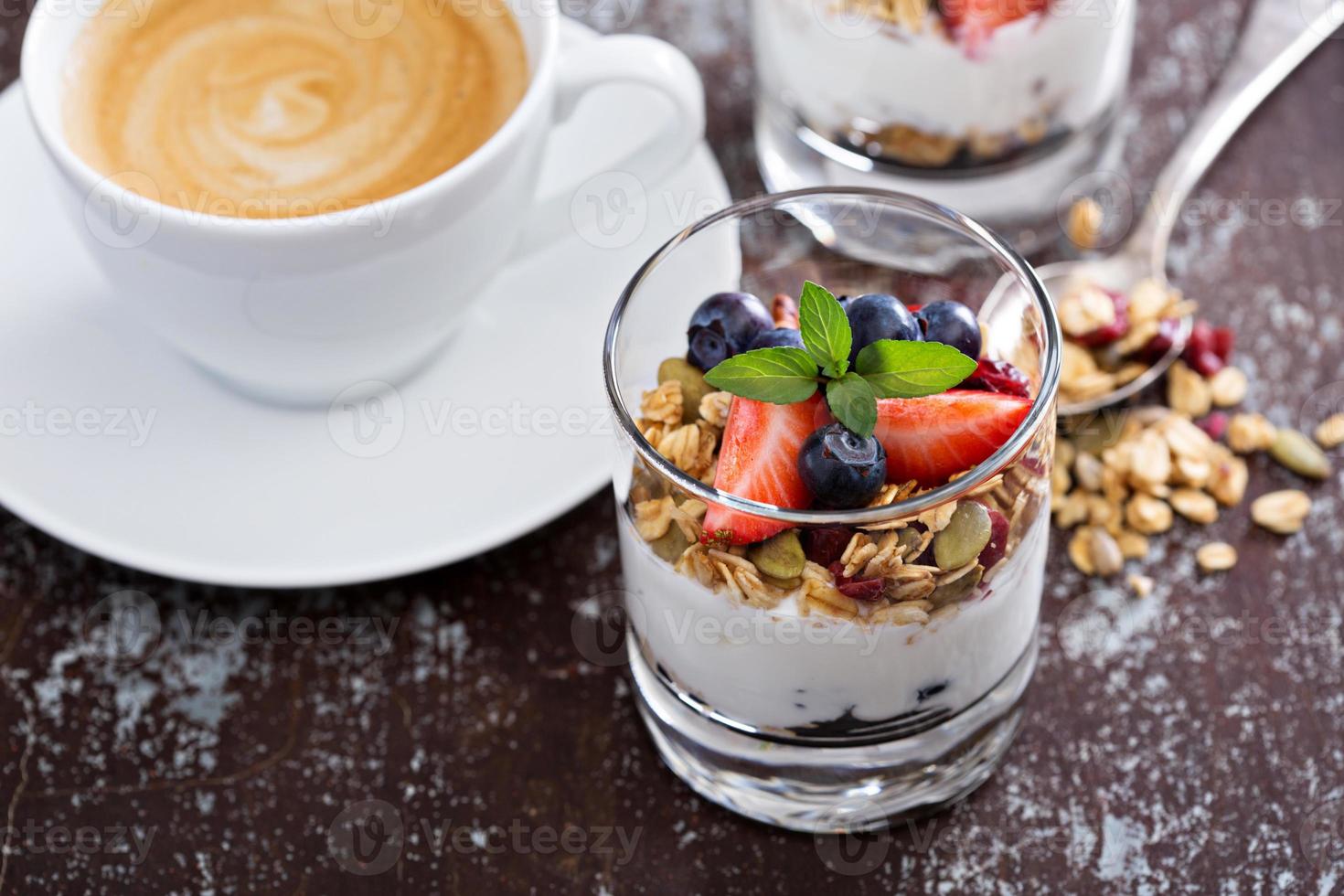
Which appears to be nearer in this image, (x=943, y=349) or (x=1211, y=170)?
(x=943, y=349)

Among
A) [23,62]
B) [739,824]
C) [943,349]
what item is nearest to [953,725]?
[739,824]

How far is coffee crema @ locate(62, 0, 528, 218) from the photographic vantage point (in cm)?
112

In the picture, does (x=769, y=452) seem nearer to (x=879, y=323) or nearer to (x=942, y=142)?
(x=879, y=323)

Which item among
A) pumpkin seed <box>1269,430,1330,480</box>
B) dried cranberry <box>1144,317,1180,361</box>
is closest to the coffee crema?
dried cranberry <box>1144,317,1180,361</box>

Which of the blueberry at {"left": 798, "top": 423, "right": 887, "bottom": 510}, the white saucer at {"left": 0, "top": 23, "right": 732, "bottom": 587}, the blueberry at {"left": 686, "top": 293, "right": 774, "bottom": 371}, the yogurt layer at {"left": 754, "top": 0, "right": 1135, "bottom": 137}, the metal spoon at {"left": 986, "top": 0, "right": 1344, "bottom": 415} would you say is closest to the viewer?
the blueberry at {"left": 798, "top": 423, "right": 887, "bottom": 510}

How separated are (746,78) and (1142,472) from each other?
0.62 meters

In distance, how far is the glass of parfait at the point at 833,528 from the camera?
32.2 inches

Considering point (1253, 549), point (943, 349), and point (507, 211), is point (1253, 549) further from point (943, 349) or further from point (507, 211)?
point (507, 211)

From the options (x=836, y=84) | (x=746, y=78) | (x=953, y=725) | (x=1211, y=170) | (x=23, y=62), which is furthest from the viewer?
(x=746, y=78)

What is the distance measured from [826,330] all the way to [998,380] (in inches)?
5.0

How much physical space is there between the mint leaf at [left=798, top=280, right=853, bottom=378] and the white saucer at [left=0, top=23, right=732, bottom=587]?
12.2 inches

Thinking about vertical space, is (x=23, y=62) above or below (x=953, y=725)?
above

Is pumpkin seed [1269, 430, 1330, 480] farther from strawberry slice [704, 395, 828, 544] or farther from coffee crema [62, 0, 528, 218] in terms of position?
coffee crema [62, 0, 528, 218]

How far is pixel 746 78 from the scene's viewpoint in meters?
1.52
